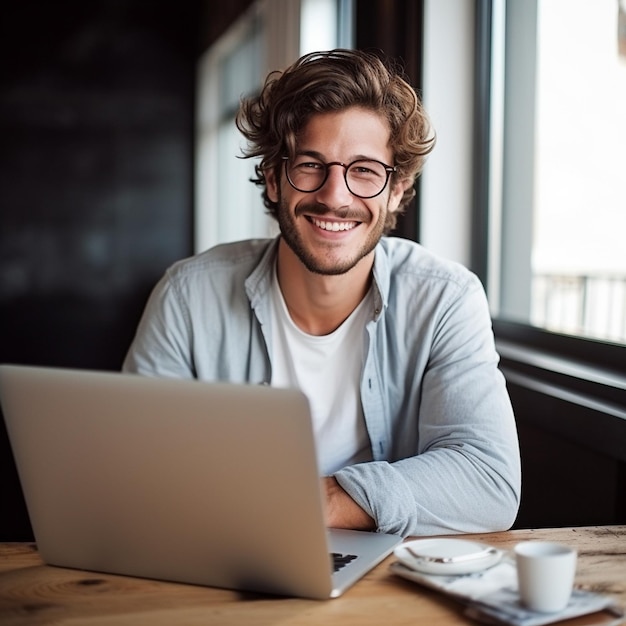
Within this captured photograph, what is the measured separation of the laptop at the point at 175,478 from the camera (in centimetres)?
98

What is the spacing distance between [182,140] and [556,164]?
4.82 m

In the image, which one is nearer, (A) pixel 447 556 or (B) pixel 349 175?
(A) pixel 447 556

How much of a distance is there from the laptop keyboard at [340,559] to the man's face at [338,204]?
76 centimetres

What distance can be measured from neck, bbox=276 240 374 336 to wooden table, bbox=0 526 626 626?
79 cm

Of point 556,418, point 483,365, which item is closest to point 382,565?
point 483,365

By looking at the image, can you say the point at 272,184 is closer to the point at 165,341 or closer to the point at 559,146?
the point at 165,341

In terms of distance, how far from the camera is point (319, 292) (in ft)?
6.20

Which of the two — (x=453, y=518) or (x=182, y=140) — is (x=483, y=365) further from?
(x=182, y=140)

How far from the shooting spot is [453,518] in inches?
55.2

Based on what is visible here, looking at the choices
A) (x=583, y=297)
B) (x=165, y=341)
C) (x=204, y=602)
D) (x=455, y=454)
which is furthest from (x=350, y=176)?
(x=583, y=297)

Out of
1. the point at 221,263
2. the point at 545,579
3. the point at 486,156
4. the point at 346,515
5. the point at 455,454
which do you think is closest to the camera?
the point at 545,579

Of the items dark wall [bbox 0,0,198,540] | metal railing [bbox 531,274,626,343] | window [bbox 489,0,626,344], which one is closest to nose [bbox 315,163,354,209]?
window [bbox 489,0,626,344]

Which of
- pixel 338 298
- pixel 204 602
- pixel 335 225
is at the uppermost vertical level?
pixel 335 225

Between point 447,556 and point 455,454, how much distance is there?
411 millimetres
